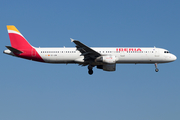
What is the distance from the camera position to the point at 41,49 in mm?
55781

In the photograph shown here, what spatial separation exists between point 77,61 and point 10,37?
44.4 ft

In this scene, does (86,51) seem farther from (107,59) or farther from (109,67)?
(109,67)

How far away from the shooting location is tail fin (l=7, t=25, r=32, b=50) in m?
56.7

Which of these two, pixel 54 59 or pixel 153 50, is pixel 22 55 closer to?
pixel 54 59

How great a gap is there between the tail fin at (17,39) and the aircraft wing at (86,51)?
9.90 metres

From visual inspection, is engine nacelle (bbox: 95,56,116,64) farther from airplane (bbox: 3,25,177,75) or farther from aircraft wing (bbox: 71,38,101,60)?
aircraft wing (bbox: 71,38,101,60)

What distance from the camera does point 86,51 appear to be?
5341cm

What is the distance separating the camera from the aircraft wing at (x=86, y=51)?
51794mm

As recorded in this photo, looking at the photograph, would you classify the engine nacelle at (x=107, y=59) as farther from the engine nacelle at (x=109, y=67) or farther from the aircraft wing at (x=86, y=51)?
the engine nacelle at (x=109, y=67)

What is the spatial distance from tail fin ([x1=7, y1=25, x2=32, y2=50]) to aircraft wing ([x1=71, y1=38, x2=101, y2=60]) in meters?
9.90

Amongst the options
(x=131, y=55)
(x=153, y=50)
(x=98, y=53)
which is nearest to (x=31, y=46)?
(x=98, y=53)

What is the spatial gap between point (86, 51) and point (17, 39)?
13542 millimetres

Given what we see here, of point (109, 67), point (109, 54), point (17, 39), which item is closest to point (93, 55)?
point (109, 54)

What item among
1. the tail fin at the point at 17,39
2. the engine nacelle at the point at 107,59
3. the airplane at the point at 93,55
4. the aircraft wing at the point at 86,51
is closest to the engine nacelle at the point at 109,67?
the airplane at the point at 93,55
